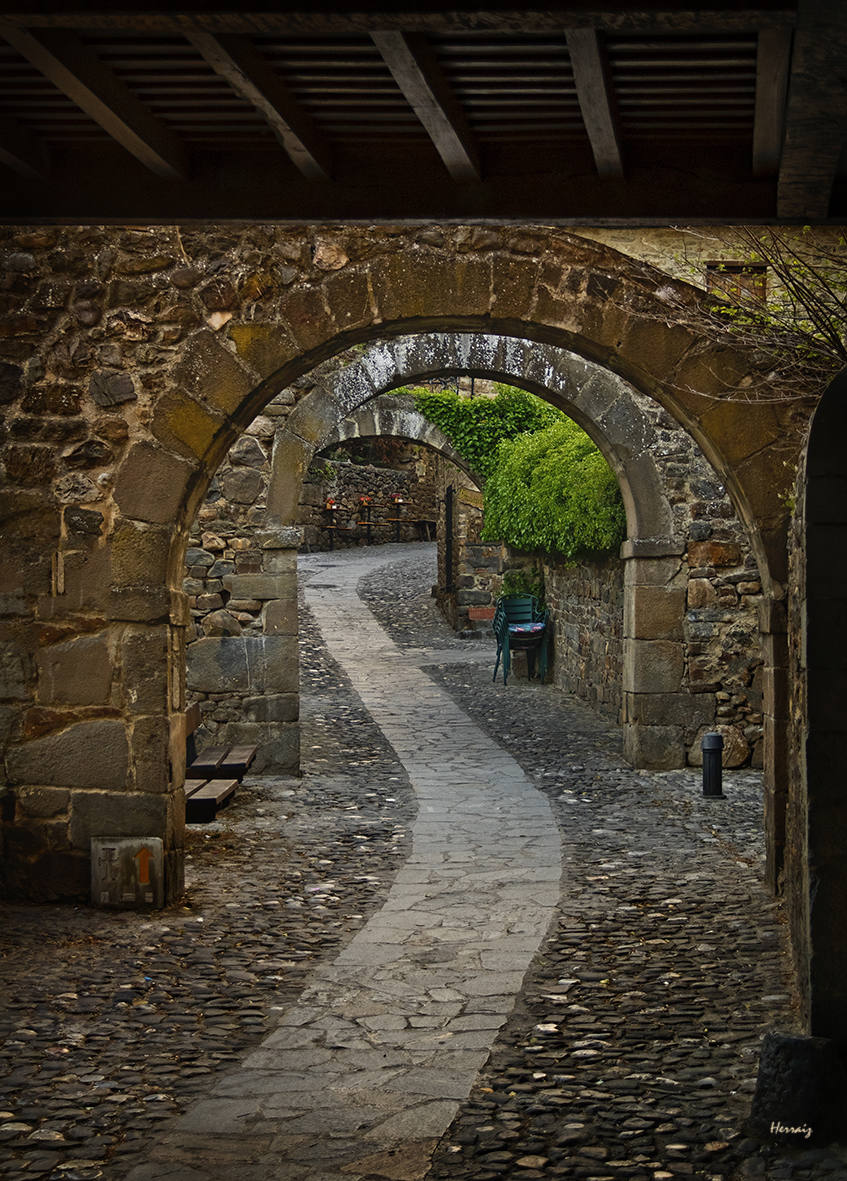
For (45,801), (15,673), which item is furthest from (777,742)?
(15,673)

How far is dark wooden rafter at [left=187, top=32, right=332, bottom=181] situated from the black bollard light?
558 cm

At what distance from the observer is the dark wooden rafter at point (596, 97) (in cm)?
260

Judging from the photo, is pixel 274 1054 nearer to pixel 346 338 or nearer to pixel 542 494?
pixel 346 338

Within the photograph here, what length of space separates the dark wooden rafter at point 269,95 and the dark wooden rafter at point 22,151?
0.67 meters

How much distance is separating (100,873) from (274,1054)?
2059mm

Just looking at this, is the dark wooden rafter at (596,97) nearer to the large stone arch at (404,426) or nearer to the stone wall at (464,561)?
the large stone arch at (404,426)

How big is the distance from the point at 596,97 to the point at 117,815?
376cm

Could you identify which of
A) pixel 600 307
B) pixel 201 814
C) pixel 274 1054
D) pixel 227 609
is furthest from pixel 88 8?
pixel 227 609

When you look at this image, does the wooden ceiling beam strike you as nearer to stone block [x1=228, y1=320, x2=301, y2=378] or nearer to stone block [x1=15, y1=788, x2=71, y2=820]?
stone block [x1=228, y1=320, x2=301, y2=378]

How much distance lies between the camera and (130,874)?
18.1 feet

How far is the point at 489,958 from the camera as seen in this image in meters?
4.71

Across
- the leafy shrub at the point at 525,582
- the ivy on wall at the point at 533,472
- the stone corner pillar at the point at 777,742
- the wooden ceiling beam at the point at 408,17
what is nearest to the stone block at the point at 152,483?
the stone corner pillar at the point at 777,742

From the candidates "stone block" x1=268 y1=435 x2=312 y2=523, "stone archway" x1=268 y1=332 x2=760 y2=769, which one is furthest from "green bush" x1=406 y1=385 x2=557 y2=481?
"stone block" x1=268 y1=435 x2=312 y2=523

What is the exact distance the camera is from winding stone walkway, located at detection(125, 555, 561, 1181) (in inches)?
118
